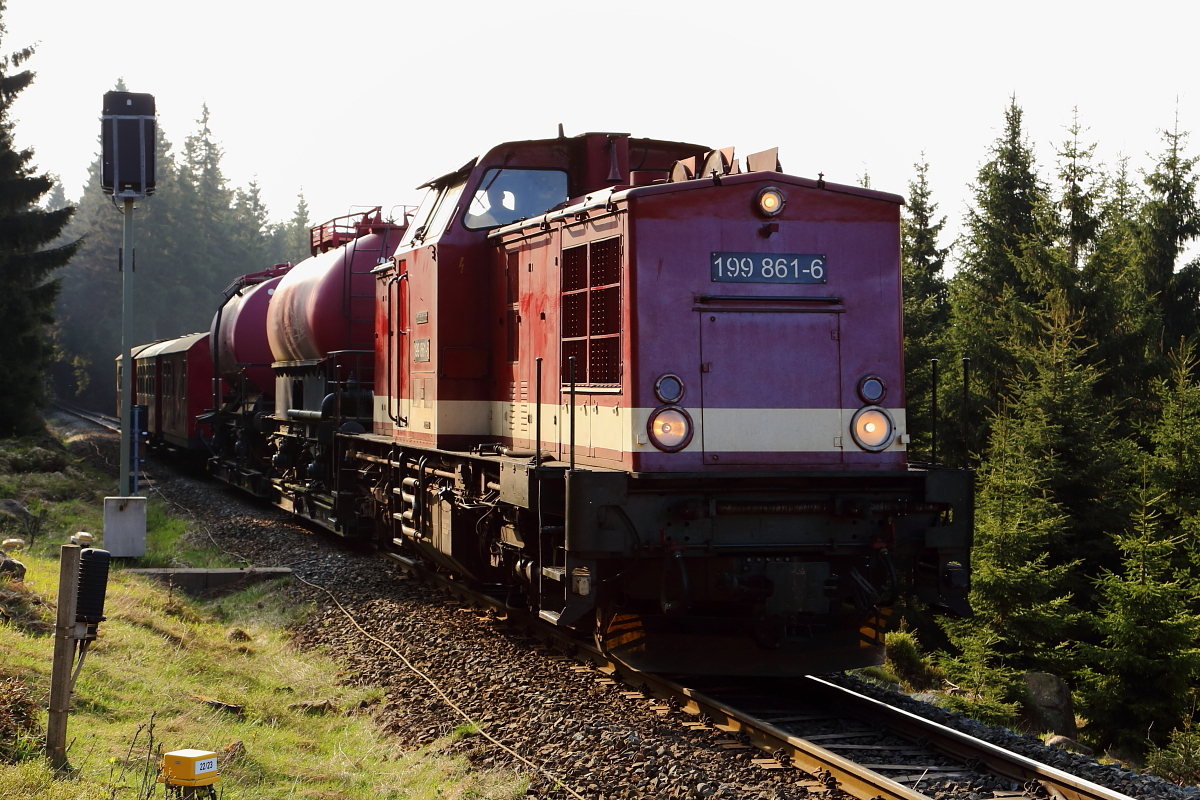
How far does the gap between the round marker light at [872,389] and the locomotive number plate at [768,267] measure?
0.74 meters

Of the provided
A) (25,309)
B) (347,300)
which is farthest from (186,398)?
(347,300)

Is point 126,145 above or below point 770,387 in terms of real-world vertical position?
above

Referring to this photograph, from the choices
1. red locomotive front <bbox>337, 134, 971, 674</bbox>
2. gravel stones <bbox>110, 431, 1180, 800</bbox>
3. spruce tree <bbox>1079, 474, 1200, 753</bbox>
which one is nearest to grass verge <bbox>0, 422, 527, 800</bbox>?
gravel stones <bbox>110, 431, 1180, 800</bbox>

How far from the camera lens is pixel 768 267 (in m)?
7.12

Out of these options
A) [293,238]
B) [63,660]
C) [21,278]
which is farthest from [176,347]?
[293,238]

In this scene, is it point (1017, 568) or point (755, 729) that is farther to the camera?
point (1017, 568)

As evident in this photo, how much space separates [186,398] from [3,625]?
14951 millimetres

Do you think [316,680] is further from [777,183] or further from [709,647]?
[777,183]

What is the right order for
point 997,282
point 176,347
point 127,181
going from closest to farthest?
point 127,181 < point 176,347 < point 997,282

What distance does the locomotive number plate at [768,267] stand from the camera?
707cm

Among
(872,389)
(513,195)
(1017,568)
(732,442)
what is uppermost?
(513,195)

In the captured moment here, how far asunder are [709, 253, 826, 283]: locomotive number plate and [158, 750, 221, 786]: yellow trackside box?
4.21 m

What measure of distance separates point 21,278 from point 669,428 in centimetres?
2492

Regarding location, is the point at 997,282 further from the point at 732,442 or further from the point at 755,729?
the point at 755,729
